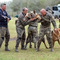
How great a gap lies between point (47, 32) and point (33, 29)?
0.72 m

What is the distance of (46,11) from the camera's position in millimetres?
12219

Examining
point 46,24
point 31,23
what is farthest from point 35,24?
point 46,24

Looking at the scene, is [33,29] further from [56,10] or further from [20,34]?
[56,10]

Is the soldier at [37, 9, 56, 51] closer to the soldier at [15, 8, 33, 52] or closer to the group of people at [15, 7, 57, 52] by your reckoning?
the group of people at [15, 7, 57, 52]

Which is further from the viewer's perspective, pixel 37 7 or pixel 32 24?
pixel 37 7

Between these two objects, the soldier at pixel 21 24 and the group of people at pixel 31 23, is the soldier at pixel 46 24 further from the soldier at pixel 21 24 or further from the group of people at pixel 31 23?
the soldier at pixel 21 24

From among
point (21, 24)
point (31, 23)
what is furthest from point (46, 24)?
point (21, 24)

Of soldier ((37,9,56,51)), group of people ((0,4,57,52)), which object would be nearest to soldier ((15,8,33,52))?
group of people ((0,4,57,52))

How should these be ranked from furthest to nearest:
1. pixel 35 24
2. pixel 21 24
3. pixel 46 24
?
pixel 35 24 < pixel 21 24 < pixel 46 24

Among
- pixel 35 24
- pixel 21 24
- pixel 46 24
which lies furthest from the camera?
pixel 35 24

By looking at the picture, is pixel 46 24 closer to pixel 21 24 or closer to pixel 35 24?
pixel 35 24

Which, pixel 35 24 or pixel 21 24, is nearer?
pixel 21 24

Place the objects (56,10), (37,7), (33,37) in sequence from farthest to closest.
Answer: (37,7)
(56,10)
(33,37)

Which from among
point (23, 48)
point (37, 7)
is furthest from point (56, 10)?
point (23, 48)
